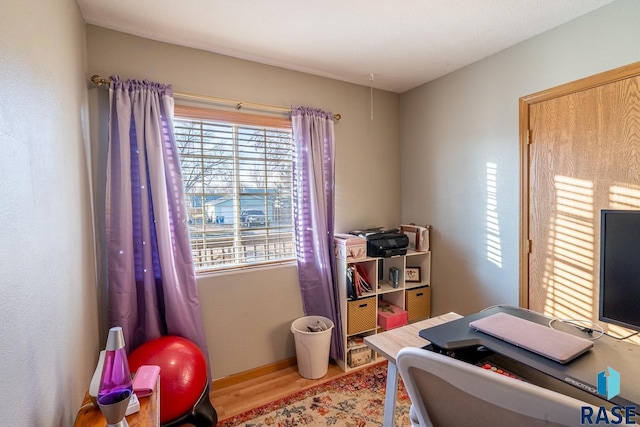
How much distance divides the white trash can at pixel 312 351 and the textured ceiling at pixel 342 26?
2.02m

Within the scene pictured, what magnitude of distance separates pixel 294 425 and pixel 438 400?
1.44 meters

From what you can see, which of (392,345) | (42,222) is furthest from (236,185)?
(392,345)

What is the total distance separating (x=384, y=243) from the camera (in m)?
2.52

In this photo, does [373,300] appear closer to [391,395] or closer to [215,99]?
[391,395]

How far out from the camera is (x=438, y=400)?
77cm

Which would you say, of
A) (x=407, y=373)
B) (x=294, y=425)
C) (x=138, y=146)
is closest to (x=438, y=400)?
(x=407, y=373)

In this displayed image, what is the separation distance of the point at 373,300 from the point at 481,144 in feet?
4.84

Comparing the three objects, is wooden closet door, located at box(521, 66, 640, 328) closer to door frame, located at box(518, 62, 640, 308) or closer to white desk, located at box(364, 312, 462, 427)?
door frame, located at box(518, 62, 640, 308)

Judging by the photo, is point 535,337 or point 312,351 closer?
point 535,337

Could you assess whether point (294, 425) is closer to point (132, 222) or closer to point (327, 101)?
point (132, 222)

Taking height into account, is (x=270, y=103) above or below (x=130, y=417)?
above

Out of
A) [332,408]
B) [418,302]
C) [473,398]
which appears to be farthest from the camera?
[418,302]

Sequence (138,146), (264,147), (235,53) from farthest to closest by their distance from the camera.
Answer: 1. (264,147)
2. (235,53)
3. (138,146)

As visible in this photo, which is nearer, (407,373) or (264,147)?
(407,373)
